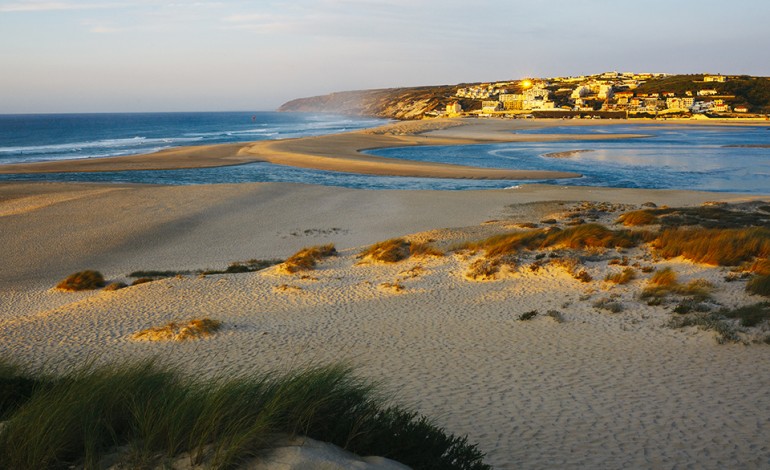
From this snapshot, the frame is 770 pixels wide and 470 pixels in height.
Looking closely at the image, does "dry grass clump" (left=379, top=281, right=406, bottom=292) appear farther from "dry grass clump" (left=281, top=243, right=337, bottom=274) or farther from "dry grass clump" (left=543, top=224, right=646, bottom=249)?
"dry grass clump" (left=543, top=224, right=646, bottom=249)

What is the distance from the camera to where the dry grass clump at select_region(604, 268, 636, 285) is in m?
12.7

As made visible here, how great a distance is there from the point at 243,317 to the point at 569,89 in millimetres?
158897

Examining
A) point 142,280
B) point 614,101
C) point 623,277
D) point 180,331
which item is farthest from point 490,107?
point 180,331

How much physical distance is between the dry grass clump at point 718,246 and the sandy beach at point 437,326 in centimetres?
37

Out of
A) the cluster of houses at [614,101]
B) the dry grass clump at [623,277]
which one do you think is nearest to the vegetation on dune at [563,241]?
the dry grass clump at [623,277]

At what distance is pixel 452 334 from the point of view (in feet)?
34.7

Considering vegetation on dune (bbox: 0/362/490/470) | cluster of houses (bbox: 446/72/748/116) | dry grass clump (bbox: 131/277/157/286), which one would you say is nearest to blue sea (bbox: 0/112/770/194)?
dry grass clump (bbox: 131/277/157/286)

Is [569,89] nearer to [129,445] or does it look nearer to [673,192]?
[673,192]

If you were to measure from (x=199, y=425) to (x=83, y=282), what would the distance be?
12346mm

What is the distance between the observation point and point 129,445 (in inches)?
163

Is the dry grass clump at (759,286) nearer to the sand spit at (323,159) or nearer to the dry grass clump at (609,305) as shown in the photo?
the dry grass clump at (609,305)

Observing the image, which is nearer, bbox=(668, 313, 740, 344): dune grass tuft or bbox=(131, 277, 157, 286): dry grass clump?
bbox=(668, 313, 740, 344): dune grass tuft

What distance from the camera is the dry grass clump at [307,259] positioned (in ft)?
49.8

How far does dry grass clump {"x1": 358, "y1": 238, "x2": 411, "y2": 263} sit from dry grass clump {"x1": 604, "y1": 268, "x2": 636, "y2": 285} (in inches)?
202
